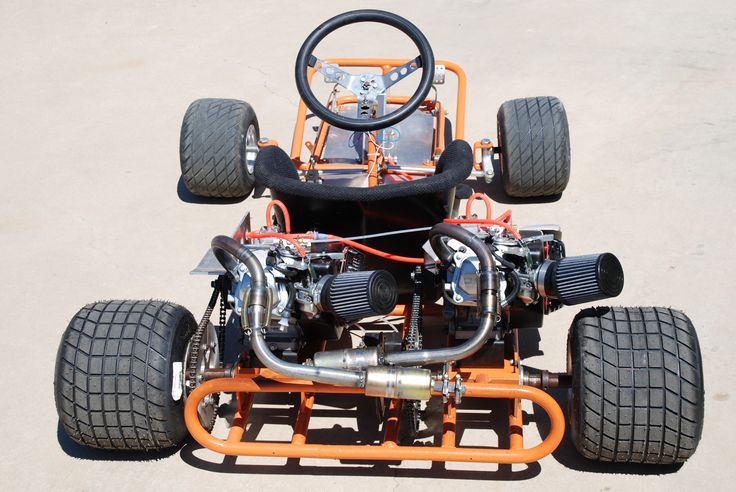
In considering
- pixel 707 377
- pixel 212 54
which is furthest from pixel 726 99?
pixel 212 54

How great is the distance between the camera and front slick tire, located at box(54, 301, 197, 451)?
3.76 meters

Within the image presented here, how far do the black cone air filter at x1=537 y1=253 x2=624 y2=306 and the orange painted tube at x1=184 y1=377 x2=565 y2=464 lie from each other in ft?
1.34

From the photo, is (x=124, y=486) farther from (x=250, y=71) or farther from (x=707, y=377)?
(x=250, y=71)

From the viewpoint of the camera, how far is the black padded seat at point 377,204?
3.95m

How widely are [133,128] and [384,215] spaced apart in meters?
3.86

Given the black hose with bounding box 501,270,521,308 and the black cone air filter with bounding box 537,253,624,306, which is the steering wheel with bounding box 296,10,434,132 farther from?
the black cone air filter with bounding box 537,253,624,306

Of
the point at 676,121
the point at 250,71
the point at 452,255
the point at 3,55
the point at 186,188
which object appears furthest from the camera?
the point at 3,55

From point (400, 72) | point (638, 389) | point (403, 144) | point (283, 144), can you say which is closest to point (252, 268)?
point (638, 389)

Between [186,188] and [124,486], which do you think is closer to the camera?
[124,486]

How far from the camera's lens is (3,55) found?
8938 mm

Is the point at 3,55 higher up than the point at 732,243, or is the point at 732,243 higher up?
the point at 3,55

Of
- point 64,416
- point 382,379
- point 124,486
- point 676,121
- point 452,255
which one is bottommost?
point 124,486

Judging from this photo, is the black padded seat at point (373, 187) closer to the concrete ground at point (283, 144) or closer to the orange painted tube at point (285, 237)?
the orange painted tube at point (285, 237)

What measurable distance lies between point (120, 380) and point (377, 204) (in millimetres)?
1287
